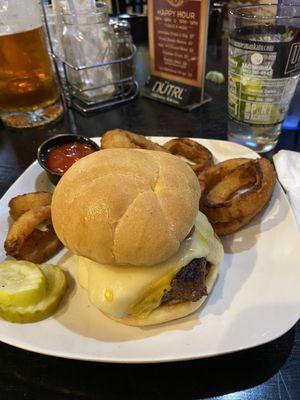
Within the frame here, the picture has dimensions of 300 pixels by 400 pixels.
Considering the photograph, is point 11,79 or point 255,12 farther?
point 11,79

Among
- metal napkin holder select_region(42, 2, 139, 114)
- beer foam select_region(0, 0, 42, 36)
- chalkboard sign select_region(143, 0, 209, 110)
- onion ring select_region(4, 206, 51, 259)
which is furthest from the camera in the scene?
metal napkin holder select_region(42, 2, 139, 114)

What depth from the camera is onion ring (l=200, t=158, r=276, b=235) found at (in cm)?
131

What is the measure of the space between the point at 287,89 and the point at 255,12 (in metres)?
0.40

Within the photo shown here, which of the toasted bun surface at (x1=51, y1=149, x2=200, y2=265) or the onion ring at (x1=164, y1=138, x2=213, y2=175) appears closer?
the toasted bun surface at (x1=51, y1=149, x2=200, y2=265)

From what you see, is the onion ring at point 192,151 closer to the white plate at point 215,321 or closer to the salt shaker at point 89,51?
the white plate at point 215,321

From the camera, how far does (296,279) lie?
3.61 feet

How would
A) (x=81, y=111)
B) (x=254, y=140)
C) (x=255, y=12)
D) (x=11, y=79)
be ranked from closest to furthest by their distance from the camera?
(x=255, y=12) → (x=254, y=140) → (x=11, y=79) → (x=81, y=111)

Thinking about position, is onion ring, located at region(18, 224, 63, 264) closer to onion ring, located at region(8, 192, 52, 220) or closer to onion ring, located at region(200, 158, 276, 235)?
onion ring, located at region(8, 192, 52, 220)

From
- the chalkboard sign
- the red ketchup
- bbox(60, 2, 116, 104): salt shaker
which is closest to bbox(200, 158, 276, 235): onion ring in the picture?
the red ketchup

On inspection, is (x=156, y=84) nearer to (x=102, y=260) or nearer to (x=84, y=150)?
(x=84, y=150)

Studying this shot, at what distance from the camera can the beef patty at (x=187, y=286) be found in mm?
1046

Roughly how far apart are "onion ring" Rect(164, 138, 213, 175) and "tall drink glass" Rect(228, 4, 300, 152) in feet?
0.91

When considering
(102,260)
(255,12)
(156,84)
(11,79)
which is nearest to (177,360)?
(102,260)

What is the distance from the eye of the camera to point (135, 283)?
1.03 metres
